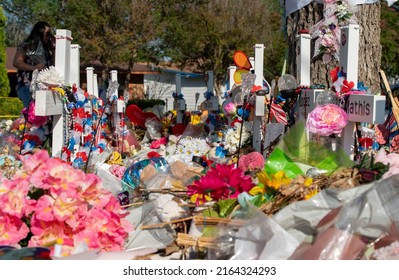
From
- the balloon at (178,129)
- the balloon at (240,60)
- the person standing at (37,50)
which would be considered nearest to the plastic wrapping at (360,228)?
the person standing at (37,50)

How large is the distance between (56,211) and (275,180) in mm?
1030

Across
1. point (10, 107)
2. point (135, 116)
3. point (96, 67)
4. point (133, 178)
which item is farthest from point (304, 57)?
point (96, 67)

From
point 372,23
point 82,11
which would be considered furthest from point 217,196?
point 82,11

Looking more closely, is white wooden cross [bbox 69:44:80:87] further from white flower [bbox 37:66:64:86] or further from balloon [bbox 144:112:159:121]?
balloon [bbox 144:112:159:121]

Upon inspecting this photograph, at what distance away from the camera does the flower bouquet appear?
2.89 m

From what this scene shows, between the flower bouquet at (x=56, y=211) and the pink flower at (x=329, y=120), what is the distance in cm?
207

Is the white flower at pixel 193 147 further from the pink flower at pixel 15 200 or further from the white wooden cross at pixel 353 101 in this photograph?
the pink flower at pixel 15 200

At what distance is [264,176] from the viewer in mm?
3338

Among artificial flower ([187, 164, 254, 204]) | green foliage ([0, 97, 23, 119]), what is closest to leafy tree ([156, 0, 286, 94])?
green foliage ([0, 97, 23, 119])

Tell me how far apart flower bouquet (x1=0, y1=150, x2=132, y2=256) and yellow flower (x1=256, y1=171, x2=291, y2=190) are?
0.72 metres

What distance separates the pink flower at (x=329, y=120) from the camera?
469 cm

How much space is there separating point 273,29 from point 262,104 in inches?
1098

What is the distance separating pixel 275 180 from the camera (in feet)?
10.7
